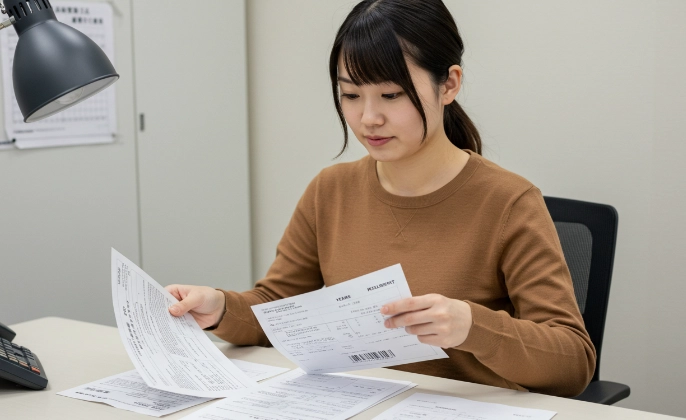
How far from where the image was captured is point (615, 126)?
→ 2393mm

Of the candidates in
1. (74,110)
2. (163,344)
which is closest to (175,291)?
(163,344)

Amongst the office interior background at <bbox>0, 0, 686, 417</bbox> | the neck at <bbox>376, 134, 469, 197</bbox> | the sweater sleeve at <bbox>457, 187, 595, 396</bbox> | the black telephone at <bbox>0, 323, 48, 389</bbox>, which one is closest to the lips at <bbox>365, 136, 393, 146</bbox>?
the neck at <bbox>376, 134, 469, 197</bbox>

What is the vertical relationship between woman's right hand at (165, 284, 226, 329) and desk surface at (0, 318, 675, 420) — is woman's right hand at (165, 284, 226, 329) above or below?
above

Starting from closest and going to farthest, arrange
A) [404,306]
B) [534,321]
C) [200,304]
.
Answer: [404,306]
[534,321]
[200,304]

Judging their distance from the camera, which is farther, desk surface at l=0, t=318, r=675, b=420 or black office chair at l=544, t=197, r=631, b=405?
black office chair at l=544, t=197, r=631, b=405

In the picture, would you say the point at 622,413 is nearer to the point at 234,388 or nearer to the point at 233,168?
the point at 234,388

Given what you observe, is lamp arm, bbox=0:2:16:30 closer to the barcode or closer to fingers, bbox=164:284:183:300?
fingers, bbox=164:284:183:300

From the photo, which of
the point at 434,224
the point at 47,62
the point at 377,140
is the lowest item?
the point at 434,224

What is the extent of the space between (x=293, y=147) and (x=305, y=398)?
2.12 meters

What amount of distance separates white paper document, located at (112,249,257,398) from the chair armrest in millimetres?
626

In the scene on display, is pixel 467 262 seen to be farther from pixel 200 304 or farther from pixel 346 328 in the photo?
pixel 200 304

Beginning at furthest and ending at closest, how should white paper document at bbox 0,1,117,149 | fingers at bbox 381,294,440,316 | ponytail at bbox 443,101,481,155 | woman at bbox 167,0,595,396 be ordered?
white paper document at bbox 0,1,117,149, ponytail at bbox 443,101,481,155, woman at bbox 167,0,595,396, fingers at bbox 381,294,440,316

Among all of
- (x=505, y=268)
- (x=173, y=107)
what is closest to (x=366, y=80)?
(x=505, y=268)

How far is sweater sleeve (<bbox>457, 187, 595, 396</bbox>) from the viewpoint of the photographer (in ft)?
3.67
